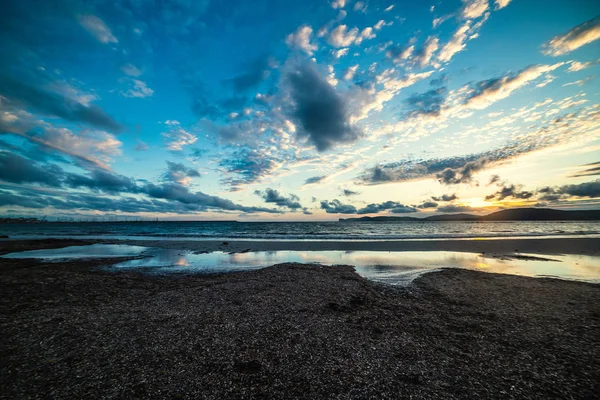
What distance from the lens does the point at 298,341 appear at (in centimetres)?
888

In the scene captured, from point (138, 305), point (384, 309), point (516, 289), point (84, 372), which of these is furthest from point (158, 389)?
point (516, 289)

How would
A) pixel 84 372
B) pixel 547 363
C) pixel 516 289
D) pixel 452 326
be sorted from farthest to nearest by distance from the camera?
pixel 516 289, pixel 452 326, pixel 547 363, pixel 84 372

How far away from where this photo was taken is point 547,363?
7.63 metres

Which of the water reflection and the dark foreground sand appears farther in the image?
the water reflection

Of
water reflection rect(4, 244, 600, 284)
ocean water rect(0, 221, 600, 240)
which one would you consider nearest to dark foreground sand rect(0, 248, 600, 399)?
water reflection rect(4, 244, 600, 284)

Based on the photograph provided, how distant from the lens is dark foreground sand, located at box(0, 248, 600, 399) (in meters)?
6.52

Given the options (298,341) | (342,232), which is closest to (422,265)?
(298,341)

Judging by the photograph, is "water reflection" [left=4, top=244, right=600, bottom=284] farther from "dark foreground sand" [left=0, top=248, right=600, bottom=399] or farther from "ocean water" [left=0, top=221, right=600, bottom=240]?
"ocean water" [left=0, top=221, right=600, bottom=240]

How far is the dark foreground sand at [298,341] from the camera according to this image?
257 inches

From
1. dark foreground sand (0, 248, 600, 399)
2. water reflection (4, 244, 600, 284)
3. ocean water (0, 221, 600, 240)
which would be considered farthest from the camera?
ocean water (0, 221, 600, 240)

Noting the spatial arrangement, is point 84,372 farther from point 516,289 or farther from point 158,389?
point 516,289

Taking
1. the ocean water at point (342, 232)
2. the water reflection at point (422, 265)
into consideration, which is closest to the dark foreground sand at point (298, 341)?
the water reflection at point (422, 265)

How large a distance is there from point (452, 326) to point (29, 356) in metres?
15.3

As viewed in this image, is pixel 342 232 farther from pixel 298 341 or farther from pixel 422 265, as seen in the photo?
pixel 298 341
